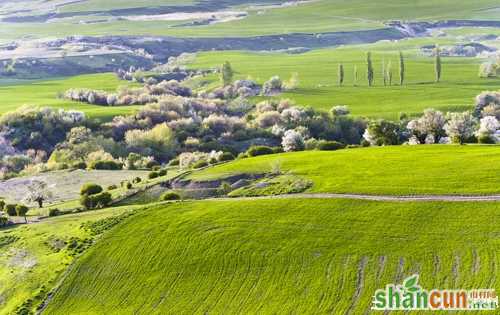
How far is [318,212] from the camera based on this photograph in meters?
67.5

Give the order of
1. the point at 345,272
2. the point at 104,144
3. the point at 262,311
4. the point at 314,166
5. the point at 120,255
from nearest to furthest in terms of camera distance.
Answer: the point at 262,311 → the point at 345,272 → the point at 120,255 → the point at 314,166 → the point at 104,144

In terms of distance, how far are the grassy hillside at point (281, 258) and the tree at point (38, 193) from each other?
26899mm

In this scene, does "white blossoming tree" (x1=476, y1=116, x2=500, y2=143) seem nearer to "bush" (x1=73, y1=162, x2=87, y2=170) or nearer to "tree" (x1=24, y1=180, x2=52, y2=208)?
"tree" (x1=24, y1=180, x2=52, y2=208)

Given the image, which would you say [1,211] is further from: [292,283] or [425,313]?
[425,313]

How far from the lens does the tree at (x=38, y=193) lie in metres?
93.6

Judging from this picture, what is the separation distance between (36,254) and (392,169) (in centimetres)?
3888

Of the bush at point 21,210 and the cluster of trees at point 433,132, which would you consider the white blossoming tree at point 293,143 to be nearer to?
the cluster of trees at point 433,132

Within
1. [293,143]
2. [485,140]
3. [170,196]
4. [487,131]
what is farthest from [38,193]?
[487,131]

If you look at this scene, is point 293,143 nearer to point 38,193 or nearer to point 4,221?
point 38,193

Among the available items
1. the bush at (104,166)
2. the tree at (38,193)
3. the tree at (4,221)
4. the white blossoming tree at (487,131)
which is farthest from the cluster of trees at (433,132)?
the tree at (4,221)

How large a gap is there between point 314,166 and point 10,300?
38.3 metres

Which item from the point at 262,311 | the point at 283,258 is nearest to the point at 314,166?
the point at 283,258

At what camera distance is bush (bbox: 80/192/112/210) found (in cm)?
8531

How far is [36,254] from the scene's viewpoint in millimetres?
69625
